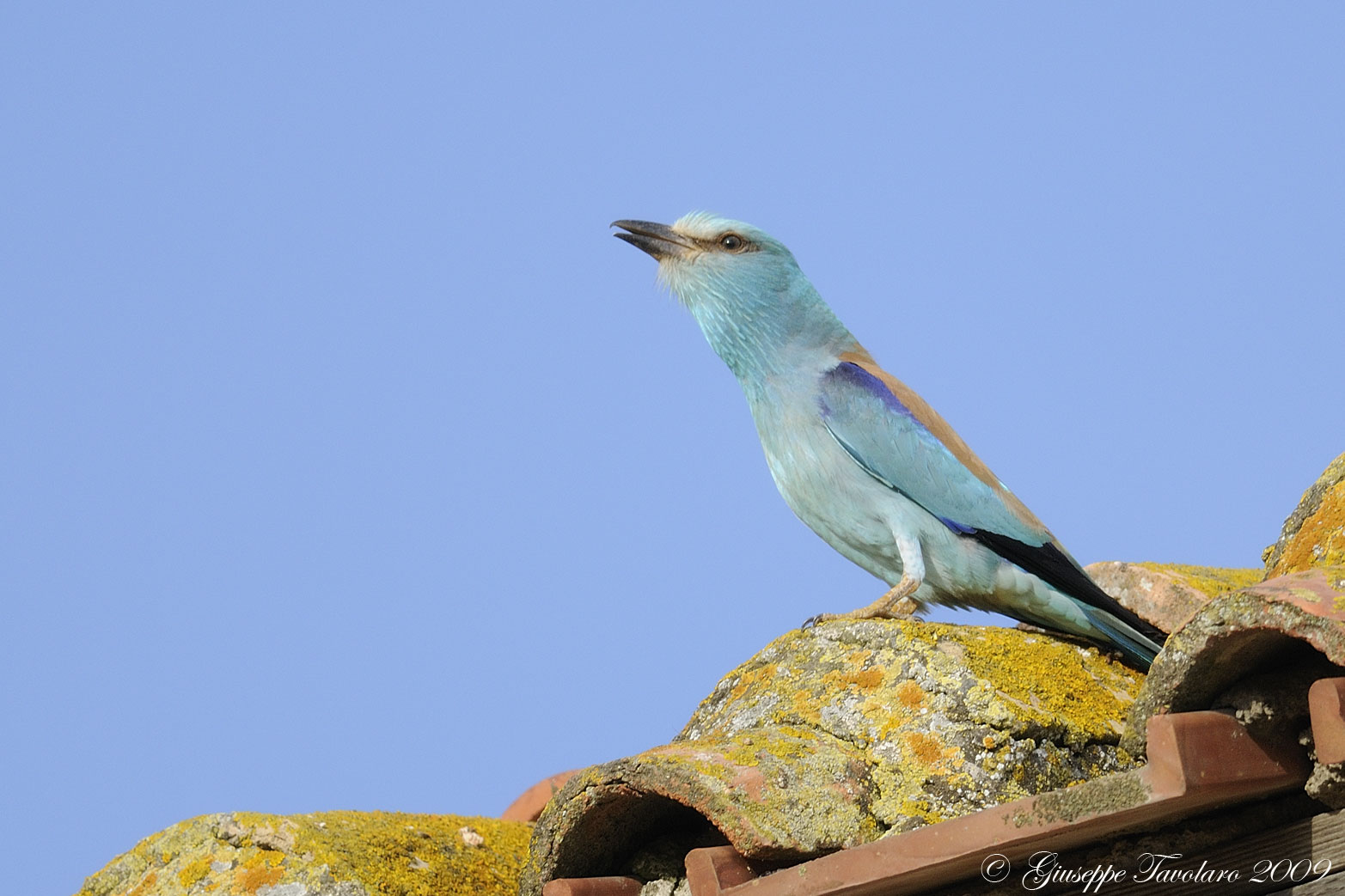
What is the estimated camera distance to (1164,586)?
5.08m

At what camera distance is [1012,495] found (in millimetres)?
5316

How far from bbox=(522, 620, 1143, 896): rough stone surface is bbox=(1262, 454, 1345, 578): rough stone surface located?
604 millimetres

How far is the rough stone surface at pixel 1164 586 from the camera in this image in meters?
4.98

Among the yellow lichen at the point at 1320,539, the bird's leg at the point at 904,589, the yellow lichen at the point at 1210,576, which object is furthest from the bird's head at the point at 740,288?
the yellow lichen at the point at 1320,539

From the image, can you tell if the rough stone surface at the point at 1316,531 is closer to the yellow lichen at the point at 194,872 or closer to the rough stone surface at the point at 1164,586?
the rough stone surface at the point at 1164,586

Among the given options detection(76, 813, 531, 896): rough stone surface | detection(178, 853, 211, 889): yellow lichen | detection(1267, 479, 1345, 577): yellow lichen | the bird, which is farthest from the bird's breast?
detection(178, 853, 211, 889): yellow lichen

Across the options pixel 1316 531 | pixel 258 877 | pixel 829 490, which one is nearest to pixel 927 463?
pixel 829 490

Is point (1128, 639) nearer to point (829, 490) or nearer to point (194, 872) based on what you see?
point (829, 490)

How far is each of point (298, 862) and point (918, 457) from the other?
2.51 meters

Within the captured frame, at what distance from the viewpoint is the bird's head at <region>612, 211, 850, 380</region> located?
5715mm

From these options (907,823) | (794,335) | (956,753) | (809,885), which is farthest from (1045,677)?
(794,335)

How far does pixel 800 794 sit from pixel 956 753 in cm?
51

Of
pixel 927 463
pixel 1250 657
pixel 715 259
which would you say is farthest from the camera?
pixel 715 259

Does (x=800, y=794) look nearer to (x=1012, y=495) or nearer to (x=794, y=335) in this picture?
(x=1012, y=495)
